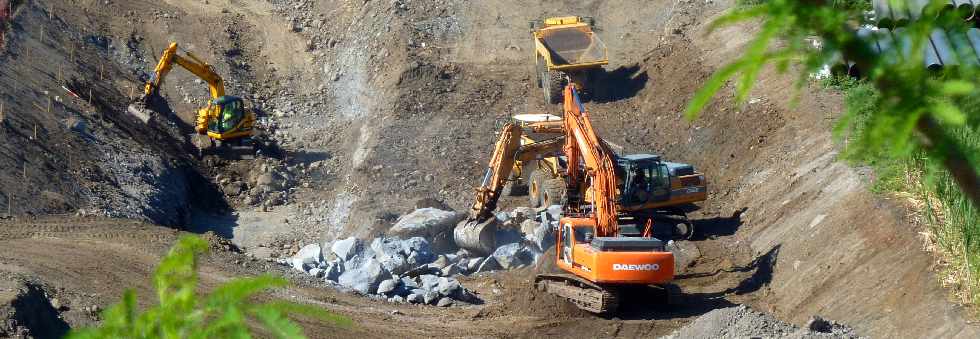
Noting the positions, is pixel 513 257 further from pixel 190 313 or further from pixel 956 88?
pixel 956 88

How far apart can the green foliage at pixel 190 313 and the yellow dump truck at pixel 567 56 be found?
27.8 metres

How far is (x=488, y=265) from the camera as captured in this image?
897 inches

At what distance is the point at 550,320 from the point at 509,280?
343 cm

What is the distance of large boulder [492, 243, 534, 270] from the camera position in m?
22.7

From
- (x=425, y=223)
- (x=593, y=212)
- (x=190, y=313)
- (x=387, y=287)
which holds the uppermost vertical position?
(x=190, y=313)

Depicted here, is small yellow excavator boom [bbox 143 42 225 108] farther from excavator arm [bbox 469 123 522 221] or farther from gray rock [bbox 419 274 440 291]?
gray rock [bbox 419 274 440 291]

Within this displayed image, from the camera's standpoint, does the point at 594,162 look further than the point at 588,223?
Yes

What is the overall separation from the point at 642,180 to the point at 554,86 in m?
10.1

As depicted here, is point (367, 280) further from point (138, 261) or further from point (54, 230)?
point (54, 230)

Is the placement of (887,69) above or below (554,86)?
above

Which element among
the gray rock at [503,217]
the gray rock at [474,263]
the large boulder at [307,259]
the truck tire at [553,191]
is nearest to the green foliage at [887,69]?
the large boulder at [307,259]

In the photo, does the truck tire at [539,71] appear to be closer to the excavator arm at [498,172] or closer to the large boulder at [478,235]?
the excavator arm at [498,172]

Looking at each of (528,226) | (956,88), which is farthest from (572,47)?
(956,88)

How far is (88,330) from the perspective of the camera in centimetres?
429
